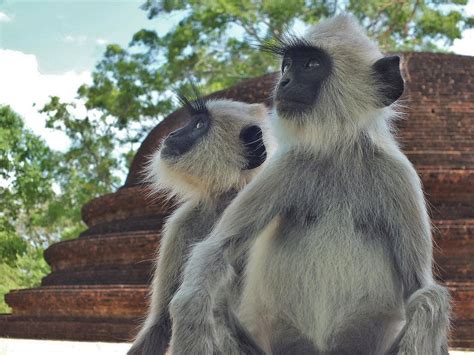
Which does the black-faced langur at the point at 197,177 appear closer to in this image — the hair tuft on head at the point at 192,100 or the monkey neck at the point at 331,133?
the hair tuft on head at the point at 192,100

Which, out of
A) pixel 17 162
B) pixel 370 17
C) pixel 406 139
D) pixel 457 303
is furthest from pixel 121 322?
pixel 370 17

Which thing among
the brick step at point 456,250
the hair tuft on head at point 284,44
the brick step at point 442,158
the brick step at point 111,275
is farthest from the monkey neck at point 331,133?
the brick step at point 442,158

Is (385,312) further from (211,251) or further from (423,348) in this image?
(211,251)

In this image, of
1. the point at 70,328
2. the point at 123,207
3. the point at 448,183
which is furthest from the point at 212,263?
the point at 123,207

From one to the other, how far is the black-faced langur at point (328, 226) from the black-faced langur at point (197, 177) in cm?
62

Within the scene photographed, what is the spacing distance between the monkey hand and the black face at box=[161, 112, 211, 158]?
1.18 metres

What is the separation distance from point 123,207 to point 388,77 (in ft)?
30.7

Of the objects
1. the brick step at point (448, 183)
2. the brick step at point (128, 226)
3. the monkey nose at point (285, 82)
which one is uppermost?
the monkey nose at point (285, 82)

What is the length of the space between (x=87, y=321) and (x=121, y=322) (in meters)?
0.59

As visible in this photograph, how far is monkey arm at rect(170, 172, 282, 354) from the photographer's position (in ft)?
8.54

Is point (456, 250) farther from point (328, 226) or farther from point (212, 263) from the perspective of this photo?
point (212, 263)

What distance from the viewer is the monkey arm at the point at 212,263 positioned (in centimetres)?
260

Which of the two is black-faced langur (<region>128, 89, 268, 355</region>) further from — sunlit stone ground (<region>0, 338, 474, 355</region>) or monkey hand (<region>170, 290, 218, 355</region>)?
A: sunlit stone ground (<region>0, 338, 474, 355</region>)

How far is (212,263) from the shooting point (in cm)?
281
